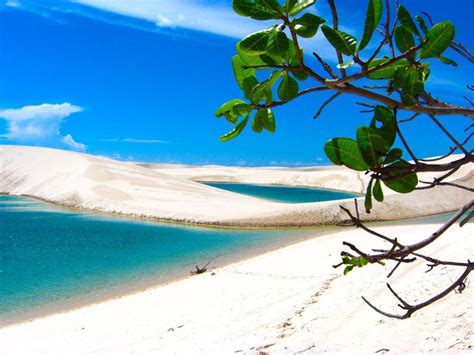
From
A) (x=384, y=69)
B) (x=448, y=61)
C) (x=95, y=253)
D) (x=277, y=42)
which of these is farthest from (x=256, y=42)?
(x=95, y=253)

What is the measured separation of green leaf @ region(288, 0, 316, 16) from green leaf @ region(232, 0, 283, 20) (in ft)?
0.14

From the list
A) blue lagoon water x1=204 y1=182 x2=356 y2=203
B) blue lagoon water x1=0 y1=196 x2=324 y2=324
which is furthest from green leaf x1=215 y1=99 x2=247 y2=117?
blue lagoon water x1=204 y1=182 x2=356 y2=203

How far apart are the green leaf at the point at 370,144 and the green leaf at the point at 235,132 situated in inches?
16.3

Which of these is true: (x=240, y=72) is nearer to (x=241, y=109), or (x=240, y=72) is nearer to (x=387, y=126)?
(x=241, y=109)

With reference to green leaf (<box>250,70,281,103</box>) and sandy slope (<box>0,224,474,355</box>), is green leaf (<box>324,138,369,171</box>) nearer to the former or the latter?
green leaf (<box>250,70,281,103</box>)

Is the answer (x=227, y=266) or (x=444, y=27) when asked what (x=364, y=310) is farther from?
(x=227, y=266)

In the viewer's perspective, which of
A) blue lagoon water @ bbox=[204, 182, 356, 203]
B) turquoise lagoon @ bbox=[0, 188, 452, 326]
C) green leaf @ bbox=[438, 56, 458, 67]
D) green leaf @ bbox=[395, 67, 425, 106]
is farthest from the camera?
blue lagoon water @ bbox=[204, 182, 356, 203]

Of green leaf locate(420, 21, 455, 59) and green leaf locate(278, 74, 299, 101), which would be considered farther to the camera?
green leaf locate(278, 74, 299, 101)

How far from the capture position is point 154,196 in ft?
85.0

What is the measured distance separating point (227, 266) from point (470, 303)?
7222mm

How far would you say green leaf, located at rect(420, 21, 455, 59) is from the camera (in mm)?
1302

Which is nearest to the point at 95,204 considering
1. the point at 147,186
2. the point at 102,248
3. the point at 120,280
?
the point at 147,186

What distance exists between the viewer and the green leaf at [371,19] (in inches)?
47.1

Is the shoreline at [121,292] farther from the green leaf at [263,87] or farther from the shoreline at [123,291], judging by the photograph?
the green leaf at [263,87]
